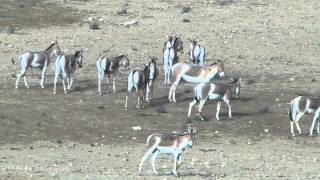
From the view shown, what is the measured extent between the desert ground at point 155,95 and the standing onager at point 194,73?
2.35ft

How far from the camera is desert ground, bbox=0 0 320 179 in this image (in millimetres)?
23656

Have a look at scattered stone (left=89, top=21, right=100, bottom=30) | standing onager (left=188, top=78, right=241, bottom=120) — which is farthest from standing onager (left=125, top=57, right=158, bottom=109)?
scattered stone (left=89, top=21, right=100, bottom=30)

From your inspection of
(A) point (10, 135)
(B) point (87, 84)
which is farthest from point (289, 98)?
(A) point (10, 135)

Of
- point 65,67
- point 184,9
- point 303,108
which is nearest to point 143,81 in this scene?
point 65,67

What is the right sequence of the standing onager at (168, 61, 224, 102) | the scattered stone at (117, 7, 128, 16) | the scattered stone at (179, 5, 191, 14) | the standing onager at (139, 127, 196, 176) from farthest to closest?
the scattered stone at (179, 5, 191, 14)
the scattered stone at (117, 7, 128, 16)
the standing onager at (168, 61, 224, 102)
the standing onager at (139, 127, 196, 176)

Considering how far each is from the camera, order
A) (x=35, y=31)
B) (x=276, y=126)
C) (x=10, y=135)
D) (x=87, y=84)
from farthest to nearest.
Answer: (x=35, y=31), (x=87, y=84), (x=276, y=126), (x=10, y=135)

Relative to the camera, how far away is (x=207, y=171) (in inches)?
882

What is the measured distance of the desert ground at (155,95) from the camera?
23656 millimetres

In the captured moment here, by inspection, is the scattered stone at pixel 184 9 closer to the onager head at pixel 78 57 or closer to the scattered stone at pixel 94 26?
the scattered stone at pixel 94 26

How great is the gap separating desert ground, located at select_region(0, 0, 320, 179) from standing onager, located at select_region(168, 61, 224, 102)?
0.72 metres

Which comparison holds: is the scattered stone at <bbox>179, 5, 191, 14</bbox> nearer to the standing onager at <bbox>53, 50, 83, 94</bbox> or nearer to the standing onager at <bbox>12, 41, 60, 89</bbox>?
the standing onager at <bbox>12, 41, 60, 89</bbox>

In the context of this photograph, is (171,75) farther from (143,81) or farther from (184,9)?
(184,9)

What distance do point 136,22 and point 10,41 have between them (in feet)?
23.0

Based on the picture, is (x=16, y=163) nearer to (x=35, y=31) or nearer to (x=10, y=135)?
(x=10, y=135)
